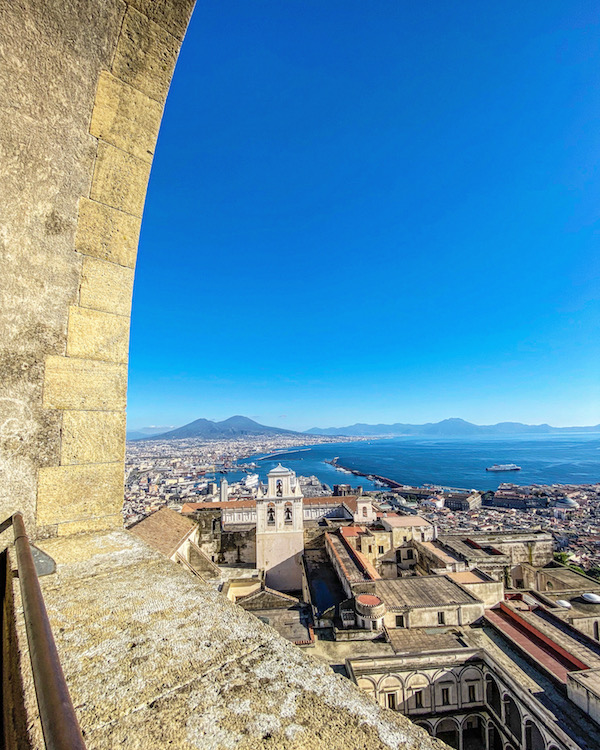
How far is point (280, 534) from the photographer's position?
15.8 metres

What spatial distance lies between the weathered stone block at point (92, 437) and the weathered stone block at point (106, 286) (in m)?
0.60

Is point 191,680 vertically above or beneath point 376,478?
above

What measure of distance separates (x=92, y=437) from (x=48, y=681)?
1637 mm

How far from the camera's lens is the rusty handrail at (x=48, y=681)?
399mm

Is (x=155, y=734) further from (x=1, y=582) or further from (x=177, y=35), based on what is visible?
(x=177, y=35)

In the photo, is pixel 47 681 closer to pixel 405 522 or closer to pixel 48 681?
pixel 48 681

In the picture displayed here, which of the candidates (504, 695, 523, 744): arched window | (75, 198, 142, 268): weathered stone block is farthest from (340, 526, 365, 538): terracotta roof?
(75, 198, 142, 268): weathered stone block

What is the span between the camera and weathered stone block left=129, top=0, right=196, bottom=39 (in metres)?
1.81

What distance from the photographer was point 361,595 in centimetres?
1077

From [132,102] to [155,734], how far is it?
264 cm

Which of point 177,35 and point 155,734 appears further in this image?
point 177,35

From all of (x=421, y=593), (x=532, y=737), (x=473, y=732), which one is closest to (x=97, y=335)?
(x=532, y=737)

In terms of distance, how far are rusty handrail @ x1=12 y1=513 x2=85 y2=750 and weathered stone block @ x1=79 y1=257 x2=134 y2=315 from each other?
146 centimetres

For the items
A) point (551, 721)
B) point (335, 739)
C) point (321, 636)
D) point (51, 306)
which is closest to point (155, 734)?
point (335, 739)
